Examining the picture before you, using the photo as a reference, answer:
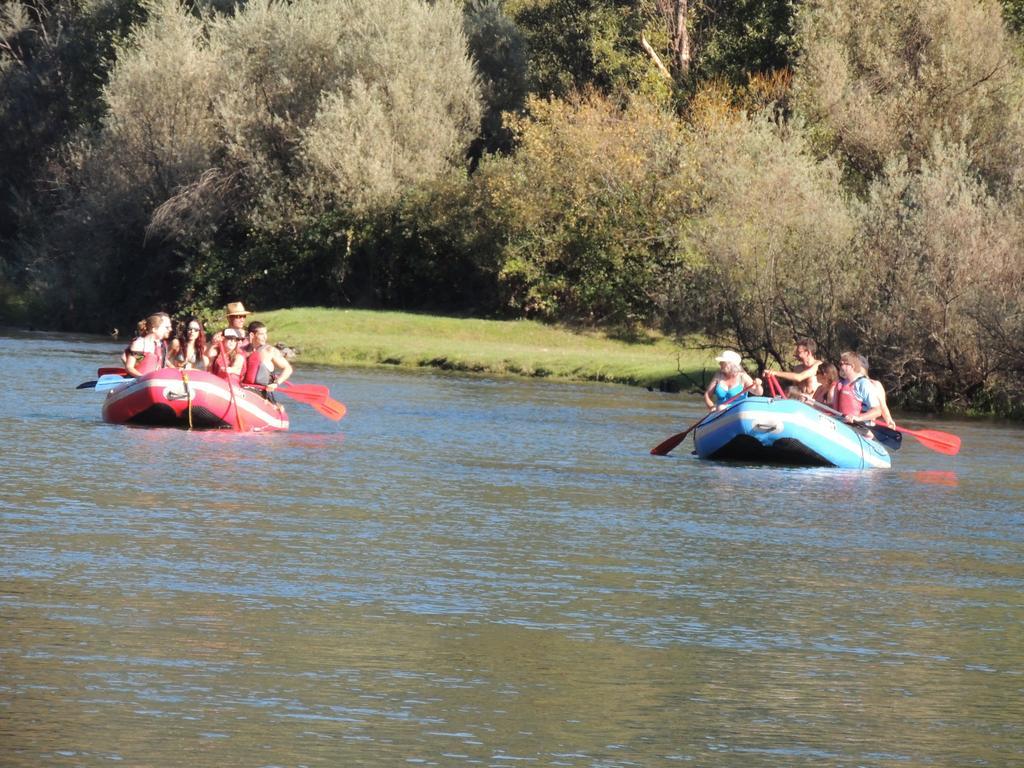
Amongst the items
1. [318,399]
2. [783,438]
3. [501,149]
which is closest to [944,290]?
[783,438]

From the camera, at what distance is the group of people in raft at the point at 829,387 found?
23.4 metres

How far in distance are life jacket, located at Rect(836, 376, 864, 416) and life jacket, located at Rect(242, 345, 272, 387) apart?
7911 millimetres

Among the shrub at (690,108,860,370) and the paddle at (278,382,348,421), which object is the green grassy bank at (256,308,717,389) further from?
the paddle at (278,382,348,421)

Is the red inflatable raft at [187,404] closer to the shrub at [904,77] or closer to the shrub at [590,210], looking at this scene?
the shrub at [590,210]

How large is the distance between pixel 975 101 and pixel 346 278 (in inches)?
850

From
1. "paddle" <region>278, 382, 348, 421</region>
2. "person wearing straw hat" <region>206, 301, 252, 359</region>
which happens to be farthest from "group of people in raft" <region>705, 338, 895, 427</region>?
"person wearing straw hat" <region>206, 301, 252, 359</region>

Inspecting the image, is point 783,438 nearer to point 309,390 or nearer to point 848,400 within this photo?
point 848,400

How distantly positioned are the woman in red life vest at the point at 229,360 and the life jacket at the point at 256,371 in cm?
12

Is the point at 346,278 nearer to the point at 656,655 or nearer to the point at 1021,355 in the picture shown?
the point at 1021,355

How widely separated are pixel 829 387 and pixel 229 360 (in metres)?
8.49

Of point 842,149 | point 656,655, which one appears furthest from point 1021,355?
point 656,655

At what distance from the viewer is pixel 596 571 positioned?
13398mm

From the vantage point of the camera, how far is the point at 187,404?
23.7 meters

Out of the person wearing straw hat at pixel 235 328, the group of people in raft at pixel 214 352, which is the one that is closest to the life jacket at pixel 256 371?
the group of people in raft at pixel 214 352
